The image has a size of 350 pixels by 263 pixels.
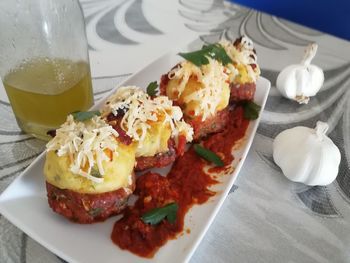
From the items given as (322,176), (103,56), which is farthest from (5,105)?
(322,176)

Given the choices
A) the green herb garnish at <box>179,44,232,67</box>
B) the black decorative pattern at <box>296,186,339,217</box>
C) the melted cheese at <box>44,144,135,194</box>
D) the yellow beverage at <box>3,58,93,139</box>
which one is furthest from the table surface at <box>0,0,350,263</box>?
the green herb garnish at <box>179,44,232,67</box>

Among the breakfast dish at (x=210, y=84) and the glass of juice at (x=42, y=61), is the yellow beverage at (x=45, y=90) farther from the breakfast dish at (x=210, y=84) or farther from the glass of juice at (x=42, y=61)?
the breakfast dish at (x=210, y=84)

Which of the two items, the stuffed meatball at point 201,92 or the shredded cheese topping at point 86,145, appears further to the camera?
the stuffed meatball at point 201,92

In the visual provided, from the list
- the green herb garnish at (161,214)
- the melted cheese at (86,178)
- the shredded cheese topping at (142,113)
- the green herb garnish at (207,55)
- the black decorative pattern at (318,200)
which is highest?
the green herb garnish at (207,55)

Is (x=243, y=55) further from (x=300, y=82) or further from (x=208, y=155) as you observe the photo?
(x=208, y=155)

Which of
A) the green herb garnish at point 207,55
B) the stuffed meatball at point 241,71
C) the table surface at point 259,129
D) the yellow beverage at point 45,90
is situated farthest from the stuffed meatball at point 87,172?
the stuffed meatball at point 241,71

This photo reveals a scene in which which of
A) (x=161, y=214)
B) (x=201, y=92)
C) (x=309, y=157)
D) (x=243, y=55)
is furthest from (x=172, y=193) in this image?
(x=243, y=55)

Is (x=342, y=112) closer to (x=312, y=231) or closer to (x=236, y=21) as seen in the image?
(x=312, y=231)

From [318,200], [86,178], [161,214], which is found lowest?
[318,200]
